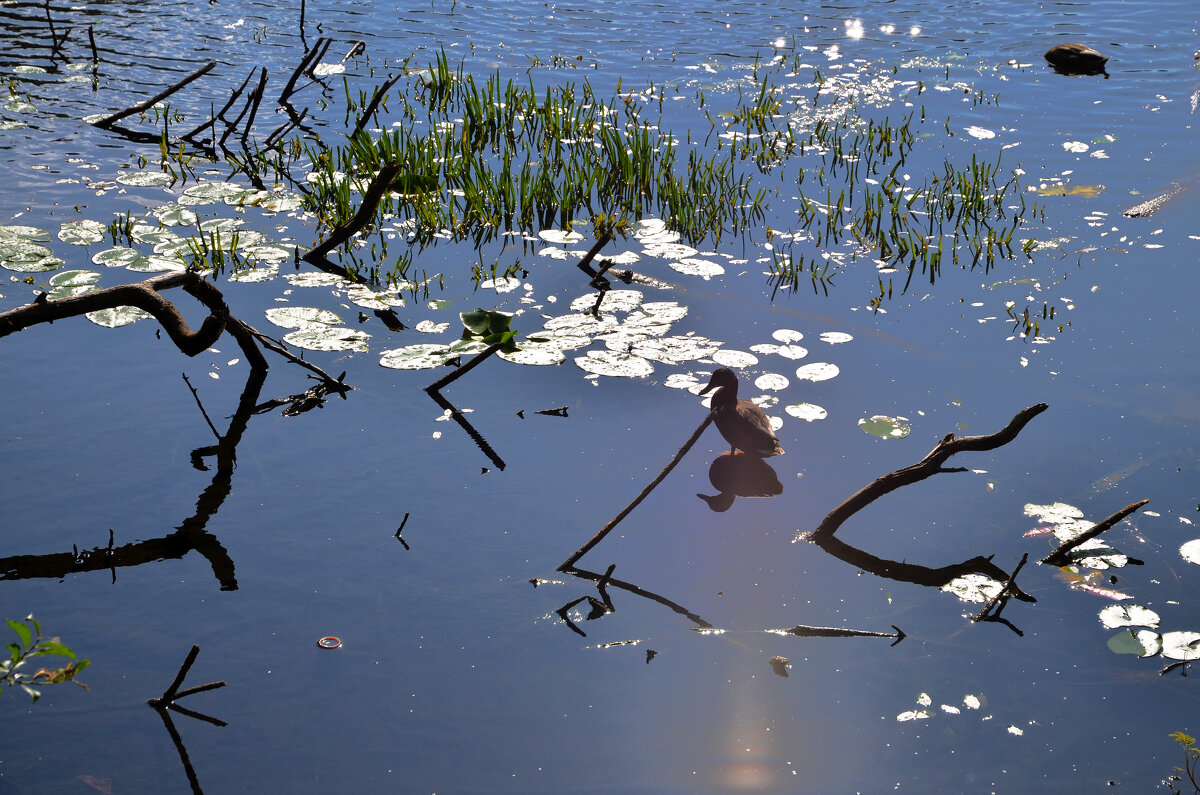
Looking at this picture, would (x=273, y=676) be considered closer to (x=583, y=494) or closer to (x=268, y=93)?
(x=583, y=494)

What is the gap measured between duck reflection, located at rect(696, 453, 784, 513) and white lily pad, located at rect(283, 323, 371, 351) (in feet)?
5.80

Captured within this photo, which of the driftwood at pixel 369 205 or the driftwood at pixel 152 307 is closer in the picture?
the driftwood at pixel 152 307

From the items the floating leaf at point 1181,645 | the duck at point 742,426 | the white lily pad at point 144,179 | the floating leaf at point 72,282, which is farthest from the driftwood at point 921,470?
the white lily pad at point 144,179

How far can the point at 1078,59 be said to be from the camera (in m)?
9.33

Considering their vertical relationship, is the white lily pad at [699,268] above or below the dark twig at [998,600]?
above

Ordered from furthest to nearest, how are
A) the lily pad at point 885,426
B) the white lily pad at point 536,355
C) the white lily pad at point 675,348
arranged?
the white lily pad at point 675,348, the white lily pad at point 536,355, the lily pad at point 885,426

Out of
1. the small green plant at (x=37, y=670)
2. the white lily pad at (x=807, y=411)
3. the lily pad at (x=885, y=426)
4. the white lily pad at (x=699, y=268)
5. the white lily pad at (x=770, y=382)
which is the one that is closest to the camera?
the small green plant at (x=37, y=670)

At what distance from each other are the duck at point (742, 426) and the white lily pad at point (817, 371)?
0.69 m

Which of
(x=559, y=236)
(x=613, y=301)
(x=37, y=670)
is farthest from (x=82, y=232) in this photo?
(x=37, y=670)

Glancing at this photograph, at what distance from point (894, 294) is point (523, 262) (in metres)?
2.02

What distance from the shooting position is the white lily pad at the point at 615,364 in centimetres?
419

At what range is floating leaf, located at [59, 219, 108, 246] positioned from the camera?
202 inches

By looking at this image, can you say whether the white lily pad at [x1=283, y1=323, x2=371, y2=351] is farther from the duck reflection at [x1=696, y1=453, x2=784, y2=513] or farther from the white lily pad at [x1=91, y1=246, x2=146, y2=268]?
the duck reflection at [x1=696, y1=453, x2=784, y2=513]

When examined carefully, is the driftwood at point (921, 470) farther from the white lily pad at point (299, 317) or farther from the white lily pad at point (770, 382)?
the white lily pad at point (299, 317)
